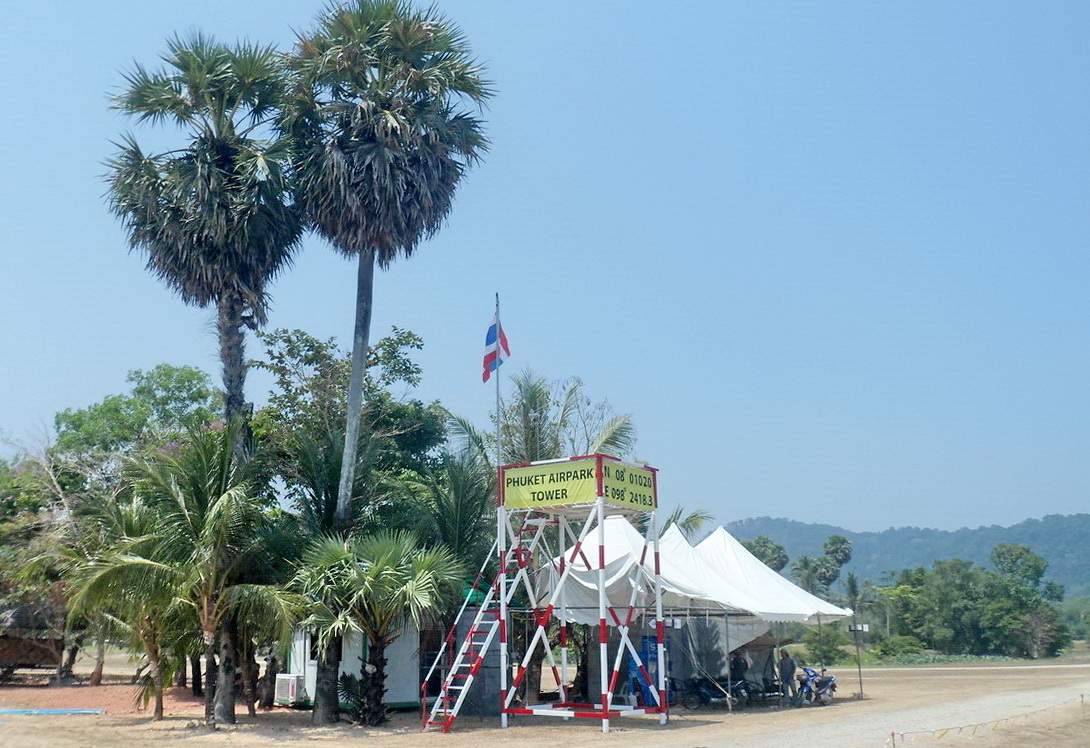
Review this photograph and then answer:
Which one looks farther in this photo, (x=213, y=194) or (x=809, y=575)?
(x=809, y=575)

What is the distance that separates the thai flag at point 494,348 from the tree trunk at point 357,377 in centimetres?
301

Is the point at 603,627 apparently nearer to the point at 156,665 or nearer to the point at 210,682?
the point at 210,682

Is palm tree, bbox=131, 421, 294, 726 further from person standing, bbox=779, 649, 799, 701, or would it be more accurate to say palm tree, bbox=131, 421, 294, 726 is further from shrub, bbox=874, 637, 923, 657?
shrub, bbox=874, 637, 923, 657

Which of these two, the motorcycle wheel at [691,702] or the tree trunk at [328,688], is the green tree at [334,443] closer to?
the tree trunk at [328,688]

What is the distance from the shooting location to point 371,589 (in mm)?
17531

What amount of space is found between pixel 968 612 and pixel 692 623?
43.0m

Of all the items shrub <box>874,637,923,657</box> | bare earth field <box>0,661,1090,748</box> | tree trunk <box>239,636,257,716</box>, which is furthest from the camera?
shrub <box>874,637,923,657</box>

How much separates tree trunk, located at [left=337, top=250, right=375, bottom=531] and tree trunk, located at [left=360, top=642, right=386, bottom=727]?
8.93 feet

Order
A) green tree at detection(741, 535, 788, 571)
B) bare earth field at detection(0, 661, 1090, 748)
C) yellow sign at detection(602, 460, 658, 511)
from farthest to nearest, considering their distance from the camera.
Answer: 1. green tree at detection(741, 535, 788, 571)
2. yellow sign at detection(602, 460, 658, 511)
3. bare earth field at detection(0, 661, 1090, 748)

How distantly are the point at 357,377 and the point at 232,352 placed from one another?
2.81m

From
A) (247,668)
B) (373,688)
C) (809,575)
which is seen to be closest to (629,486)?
(373,688)

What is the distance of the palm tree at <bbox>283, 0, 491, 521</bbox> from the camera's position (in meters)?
20.7

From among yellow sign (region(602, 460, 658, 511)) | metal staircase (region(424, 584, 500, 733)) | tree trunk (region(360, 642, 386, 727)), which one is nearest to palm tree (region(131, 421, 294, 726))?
tree trunk (region(360, 642, 386, 727))

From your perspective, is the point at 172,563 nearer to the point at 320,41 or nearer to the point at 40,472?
the point at 320,41
